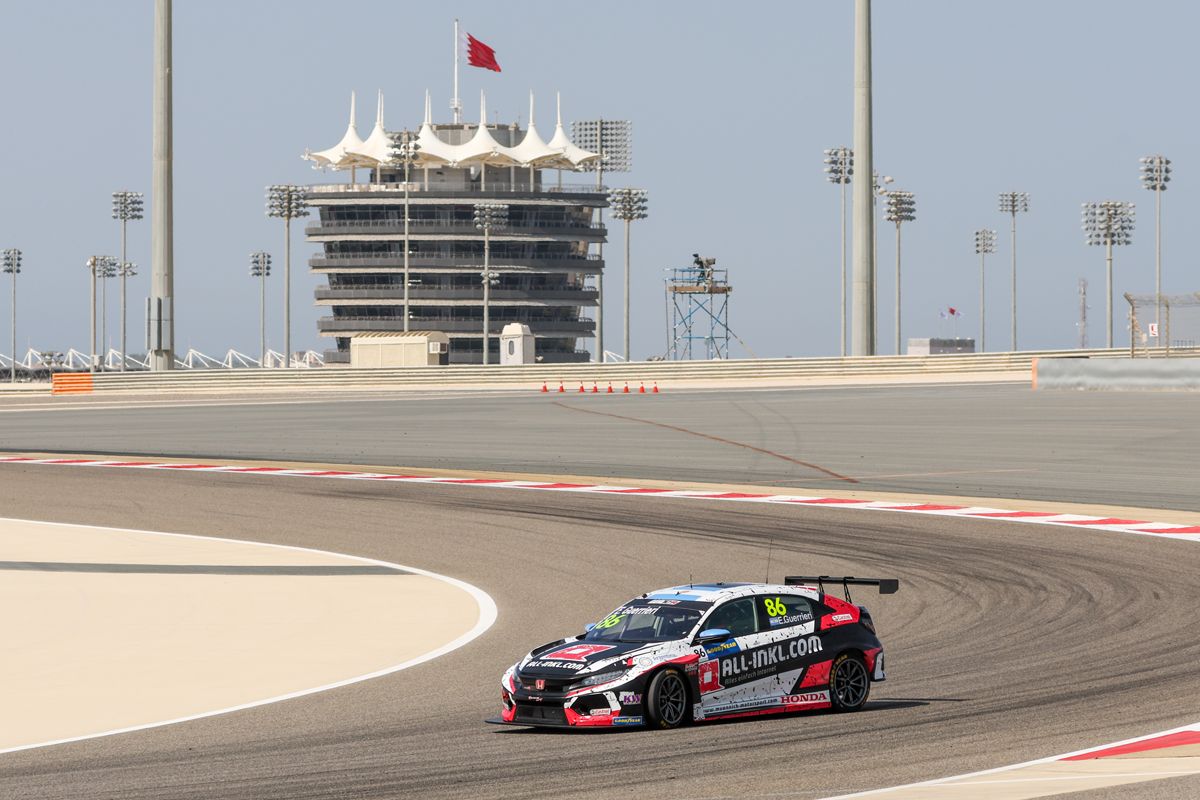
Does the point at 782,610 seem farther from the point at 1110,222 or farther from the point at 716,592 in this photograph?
the point at 1110,222

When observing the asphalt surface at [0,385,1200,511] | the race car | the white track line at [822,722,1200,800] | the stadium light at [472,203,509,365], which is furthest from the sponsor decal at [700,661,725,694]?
the stadium light at [472,203,509,365]

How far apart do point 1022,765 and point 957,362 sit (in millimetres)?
59211

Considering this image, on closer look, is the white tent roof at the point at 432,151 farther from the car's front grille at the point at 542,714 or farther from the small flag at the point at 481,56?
the car's front grille at the point at 542,714

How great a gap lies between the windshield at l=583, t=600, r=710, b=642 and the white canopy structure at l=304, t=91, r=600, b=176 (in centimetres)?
14265

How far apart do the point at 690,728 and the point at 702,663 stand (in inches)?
22.8

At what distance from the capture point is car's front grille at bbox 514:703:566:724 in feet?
46.1

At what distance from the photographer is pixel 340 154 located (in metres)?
165

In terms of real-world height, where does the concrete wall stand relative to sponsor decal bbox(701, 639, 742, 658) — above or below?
above

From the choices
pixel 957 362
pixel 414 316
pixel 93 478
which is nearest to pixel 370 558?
pixel 93 478

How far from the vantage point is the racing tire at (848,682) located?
15289 millimetres

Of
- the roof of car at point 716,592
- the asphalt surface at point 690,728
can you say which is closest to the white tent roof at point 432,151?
the asphalt surface at point 690,728

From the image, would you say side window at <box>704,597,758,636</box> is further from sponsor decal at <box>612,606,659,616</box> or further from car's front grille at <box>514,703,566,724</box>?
car's front grille at <box>514,703,566,724</box>

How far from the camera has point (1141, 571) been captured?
24.0m

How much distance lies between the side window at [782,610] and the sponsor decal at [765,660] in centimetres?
19
